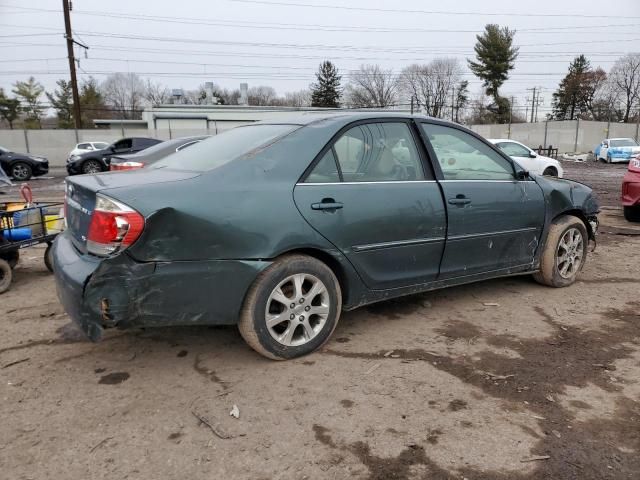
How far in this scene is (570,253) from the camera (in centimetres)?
476

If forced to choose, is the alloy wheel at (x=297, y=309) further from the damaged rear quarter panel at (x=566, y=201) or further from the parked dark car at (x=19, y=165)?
the parked dark car at (x=19, y=165)

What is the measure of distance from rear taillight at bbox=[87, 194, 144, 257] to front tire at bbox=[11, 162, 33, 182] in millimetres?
19730

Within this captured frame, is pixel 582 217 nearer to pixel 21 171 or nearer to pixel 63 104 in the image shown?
pixel 21 171

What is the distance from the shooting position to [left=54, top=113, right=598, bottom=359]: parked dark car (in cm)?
272

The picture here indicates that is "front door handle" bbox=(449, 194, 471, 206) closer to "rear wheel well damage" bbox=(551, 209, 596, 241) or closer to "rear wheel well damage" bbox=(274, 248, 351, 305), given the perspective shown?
"rear wheel well damage" bbox=(274, 248, 351, 305)

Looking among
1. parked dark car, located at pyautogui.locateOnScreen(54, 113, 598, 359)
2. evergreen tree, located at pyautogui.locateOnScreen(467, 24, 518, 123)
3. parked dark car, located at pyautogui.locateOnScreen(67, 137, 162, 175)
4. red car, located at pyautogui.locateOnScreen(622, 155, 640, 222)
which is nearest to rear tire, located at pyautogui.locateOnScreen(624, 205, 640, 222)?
red car, located at pyautogui.locateOnScreen(622, 155, 640, 222)

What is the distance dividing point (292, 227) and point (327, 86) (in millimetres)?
69868

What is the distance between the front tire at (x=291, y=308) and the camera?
301 centimetres

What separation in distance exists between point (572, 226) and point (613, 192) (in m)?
10.3

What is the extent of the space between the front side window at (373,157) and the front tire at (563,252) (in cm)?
168

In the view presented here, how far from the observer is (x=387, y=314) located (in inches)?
161

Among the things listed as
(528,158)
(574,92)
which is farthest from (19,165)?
(574,92)

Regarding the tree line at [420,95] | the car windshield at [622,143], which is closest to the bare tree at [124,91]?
the tree line at [420,95]

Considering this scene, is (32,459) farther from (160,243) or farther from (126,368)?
(160,243)
